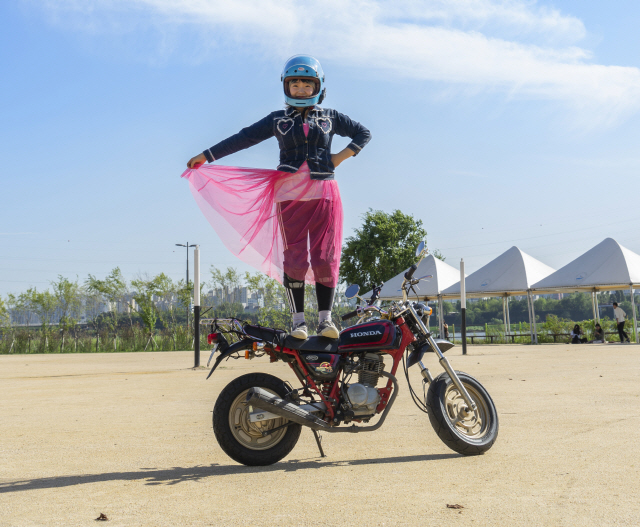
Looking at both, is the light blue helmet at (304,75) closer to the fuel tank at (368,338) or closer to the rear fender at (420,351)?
the fuel tank at (368,338)

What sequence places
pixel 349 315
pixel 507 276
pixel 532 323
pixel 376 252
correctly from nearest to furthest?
pixel 349 315 → pixel 532 323 → pixel 507 276 → pixel 376 252

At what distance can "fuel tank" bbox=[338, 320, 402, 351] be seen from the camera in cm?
442

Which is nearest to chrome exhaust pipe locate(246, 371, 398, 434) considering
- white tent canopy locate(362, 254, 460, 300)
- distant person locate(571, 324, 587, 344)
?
white tent canopy locate(362, 254, 460, 300)

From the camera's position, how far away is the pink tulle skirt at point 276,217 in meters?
4.79

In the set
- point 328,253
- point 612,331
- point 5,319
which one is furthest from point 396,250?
point 328,253

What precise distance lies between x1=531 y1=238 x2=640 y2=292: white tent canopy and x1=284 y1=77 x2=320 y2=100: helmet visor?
25.4m

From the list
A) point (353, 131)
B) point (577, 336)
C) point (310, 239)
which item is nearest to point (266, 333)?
point (310, 239)

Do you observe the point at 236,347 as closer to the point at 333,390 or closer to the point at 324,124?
the point at 333,390

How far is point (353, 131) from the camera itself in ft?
16.6

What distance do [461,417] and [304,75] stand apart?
104 inches

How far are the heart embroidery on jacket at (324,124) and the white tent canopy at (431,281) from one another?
27.2m

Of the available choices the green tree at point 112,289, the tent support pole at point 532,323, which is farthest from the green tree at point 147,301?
the tent support pole at point 532,323

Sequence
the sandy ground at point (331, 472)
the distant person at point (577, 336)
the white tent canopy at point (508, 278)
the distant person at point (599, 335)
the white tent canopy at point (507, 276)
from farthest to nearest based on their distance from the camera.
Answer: the white tent canopy at point (507, 276) → the white tent canopy at point (508, 278) → the distant person at point (577, 336) → the distant person at point (599, 335) → the sandy ground at point (331, 472)

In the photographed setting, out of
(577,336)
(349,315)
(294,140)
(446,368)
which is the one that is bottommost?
(446,368)
